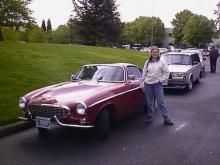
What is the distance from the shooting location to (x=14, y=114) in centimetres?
870

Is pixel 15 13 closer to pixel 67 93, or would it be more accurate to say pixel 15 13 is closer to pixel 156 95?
pixel 156 95

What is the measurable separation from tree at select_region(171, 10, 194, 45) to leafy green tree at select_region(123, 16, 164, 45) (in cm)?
803

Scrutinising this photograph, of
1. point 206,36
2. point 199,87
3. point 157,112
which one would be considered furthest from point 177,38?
point 157,112

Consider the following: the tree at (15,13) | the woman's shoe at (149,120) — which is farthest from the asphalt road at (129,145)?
the tree at (15,13)

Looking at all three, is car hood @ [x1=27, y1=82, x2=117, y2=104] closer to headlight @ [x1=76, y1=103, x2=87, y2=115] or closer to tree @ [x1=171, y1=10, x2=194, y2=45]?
headlight @ [x1=76, y1=103, x2=87, y2=115]

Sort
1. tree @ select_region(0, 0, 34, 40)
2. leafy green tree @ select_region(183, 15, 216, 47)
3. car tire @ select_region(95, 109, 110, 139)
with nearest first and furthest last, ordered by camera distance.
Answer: car tire @ select_region(95, 109, 110, 139) < tree @ select_region(0, 0, 34, 40) < leafy green tree @ select_region(183, 15, 216, 47)

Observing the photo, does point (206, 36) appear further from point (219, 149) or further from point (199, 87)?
point (219, 149)

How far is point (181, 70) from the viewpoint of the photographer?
47.6 feet

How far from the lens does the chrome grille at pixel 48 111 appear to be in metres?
6.80

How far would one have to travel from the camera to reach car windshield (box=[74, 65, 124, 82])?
8523 millimetres

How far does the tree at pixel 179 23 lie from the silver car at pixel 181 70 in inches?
3335

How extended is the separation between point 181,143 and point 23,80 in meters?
7.17

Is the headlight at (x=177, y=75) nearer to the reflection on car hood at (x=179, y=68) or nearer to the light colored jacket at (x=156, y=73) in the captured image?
the reflection on car hood at (x=179, y=68)

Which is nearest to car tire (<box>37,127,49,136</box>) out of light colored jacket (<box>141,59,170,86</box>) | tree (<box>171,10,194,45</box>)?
light colored jacket (<box>141,59,170,86</box>)
